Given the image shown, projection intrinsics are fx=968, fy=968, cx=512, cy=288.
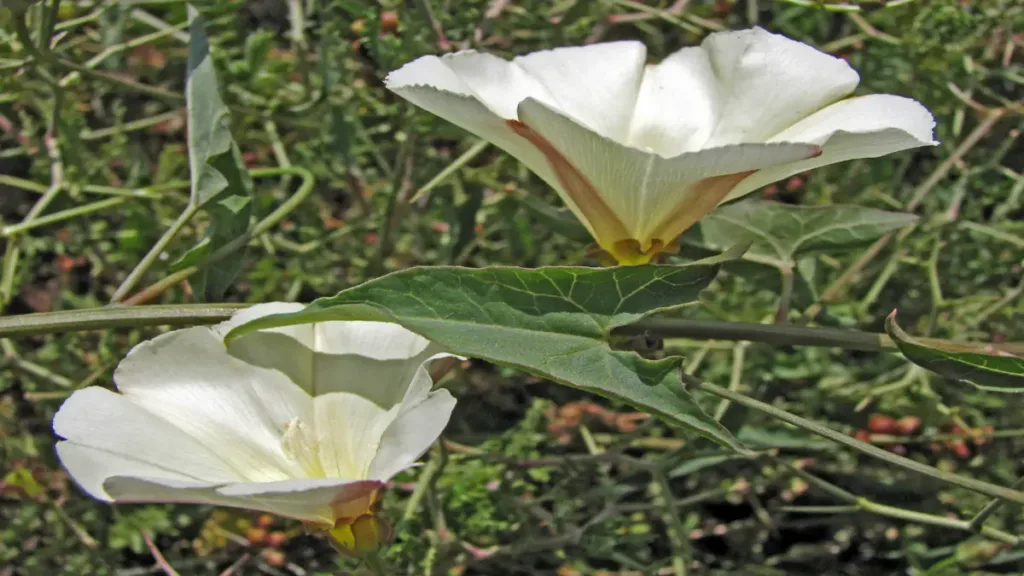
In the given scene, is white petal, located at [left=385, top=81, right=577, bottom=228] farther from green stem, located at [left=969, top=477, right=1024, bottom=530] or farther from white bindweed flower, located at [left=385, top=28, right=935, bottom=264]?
green stem, located at [left=969, top=477, right=1024, bottom=530]

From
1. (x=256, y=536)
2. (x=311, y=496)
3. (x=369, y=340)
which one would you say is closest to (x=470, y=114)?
(x=369, y=340)

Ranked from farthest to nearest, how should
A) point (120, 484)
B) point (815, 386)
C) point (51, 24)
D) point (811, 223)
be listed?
point (815, 386) → point (51, 24) → point (811, 223) → point (120, 484)

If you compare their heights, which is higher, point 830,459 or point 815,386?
point 815,386

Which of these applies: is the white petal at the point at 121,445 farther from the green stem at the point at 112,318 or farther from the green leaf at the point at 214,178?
the green leaf at the point at 214,178

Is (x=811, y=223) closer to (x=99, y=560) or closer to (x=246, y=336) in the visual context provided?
(x=246, y=336)

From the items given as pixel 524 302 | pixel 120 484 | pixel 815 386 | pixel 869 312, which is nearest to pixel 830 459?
pixel 815 386

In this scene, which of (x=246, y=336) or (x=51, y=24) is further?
(x=51, y=24)

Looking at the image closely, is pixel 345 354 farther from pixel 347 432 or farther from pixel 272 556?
pixel 272 556
